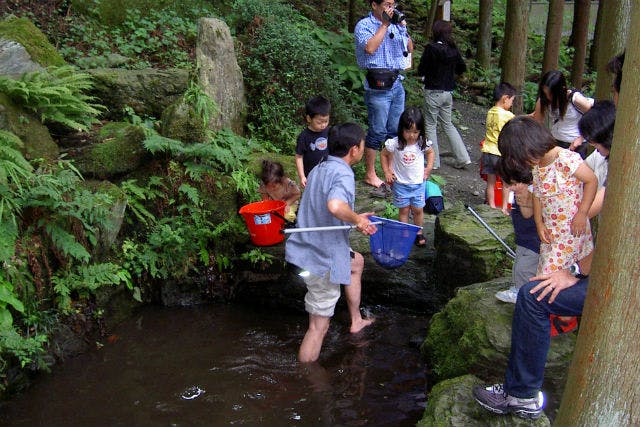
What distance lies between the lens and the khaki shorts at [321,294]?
5.43m

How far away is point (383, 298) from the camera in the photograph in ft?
23.2

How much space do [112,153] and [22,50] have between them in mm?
1927

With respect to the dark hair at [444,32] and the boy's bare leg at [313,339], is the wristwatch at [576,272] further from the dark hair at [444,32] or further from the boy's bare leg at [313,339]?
the dark hair at [444,32]

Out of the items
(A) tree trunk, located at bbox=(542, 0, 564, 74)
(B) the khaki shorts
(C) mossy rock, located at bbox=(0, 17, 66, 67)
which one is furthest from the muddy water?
(A) tree trunk, located at bbox=(542, 0, 564, 74)

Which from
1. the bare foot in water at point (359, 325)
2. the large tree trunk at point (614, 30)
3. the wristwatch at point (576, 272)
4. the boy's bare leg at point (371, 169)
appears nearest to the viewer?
the wristwatch at point (576, 272)

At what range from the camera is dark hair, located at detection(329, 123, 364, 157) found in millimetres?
5125

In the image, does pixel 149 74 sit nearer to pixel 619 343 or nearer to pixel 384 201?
pixel 384 201

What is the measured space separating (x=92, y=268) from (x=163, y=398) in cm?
175

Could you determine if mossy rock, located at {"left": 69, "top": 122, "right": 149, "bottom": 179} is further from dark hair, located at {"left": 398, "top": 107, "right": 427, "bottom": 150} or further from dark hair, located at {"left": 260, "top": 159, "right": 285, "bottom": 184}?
dark hair, located at {"left": 398, "top": 107, "right": 427, "bottom": 150}

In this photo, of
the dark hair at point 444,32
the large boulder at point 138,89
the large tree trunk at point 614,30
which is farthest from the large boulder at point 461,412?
the large boulder at point 138,89

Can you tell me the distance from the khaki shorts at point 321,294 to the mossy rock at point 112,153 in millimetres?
3155

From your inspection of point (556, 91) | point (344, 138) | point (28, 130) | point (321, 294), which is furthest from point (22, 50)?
point (556, 91)

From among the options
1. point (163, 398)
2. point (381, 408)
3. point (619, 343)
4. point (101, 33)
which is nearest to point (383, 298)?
point (381, 408)

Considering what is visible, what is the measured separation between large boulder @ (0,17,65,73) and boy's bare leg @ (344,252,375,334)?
4865 mm
